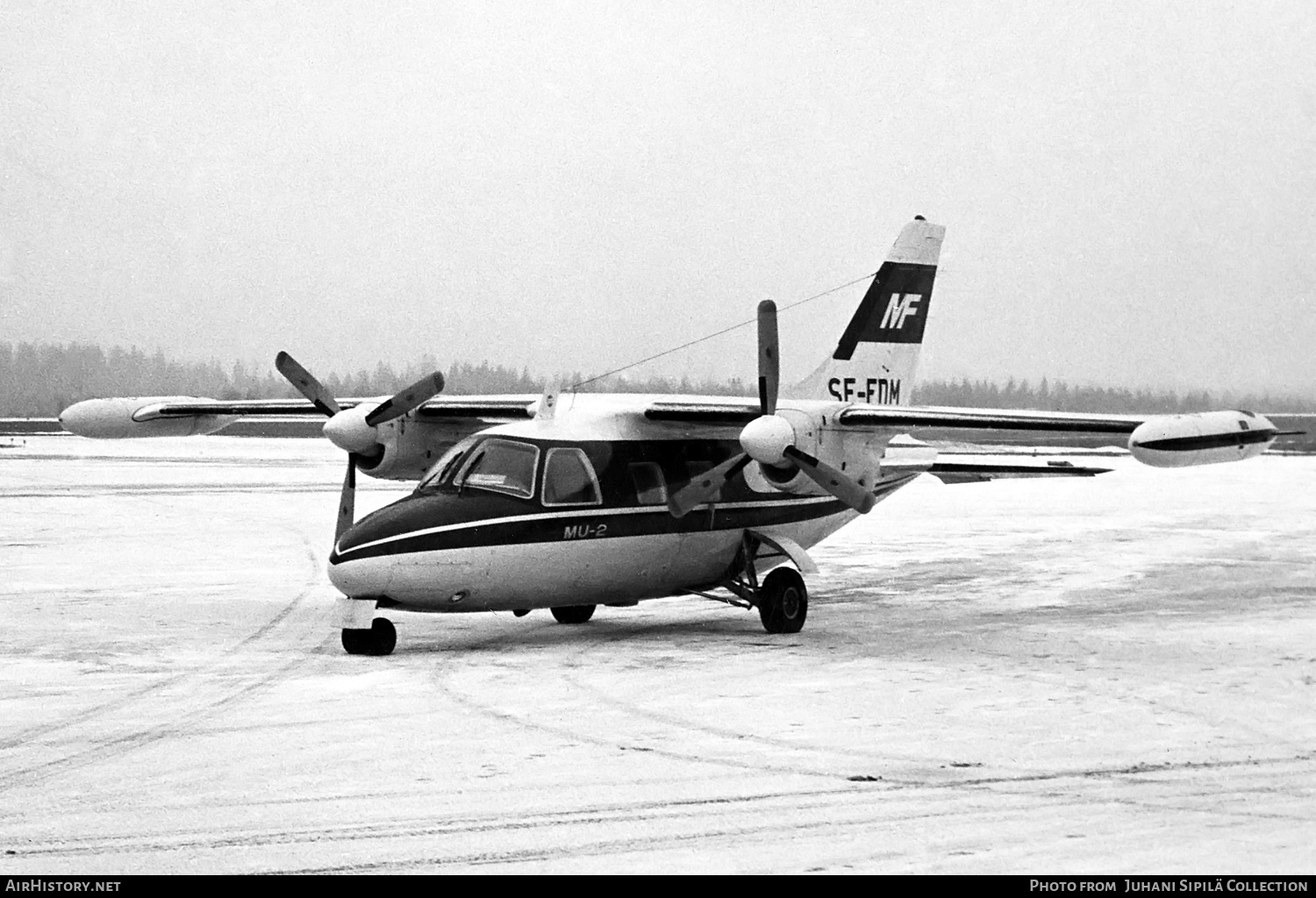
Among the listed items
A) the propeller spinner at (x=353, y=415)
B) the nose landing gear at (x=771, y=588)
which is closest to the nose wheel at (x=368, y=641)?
the propeller spinner at (x=353, y=415)

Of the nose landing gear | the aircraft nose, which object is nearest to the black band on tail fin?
the nose landing gear

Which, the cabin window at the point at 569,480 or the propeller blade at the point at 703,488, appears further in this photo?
the propeller blade at the point at 703,488

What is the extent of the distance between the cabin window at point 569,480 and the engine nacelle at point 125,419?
677 cm

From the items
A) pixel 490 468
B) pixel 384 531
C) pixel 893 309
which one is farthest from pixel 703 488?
pixel 893 309

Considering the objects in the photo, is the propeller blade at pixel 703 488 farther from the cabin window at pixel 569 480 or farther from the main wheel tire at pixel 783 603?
the main wheel tire at pixel 783 603

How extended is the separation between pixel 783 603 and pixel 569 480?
9.17 ft

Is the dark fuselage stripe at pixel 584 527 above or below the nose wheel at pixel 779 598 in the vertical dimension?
above

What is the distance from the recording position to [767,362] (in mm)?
16234

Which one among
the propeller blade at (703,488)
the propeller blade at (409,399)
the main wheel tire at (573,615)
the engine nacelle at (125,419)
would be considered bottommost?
the main wheel tire at (573,615)

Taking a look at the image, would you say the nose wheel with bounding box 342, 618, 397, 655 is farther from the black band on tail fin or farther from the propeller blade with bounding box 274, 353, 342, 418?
the black band on tail fin

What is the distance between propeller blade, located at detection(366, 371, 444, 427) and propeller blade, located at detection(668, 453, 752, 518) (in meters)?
2.93

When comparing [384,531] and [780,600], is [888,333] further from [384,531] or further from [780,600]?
[384,531]

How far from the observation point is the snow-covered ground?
787 cm

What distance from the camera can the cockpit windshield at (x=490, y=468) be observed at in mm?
15352
